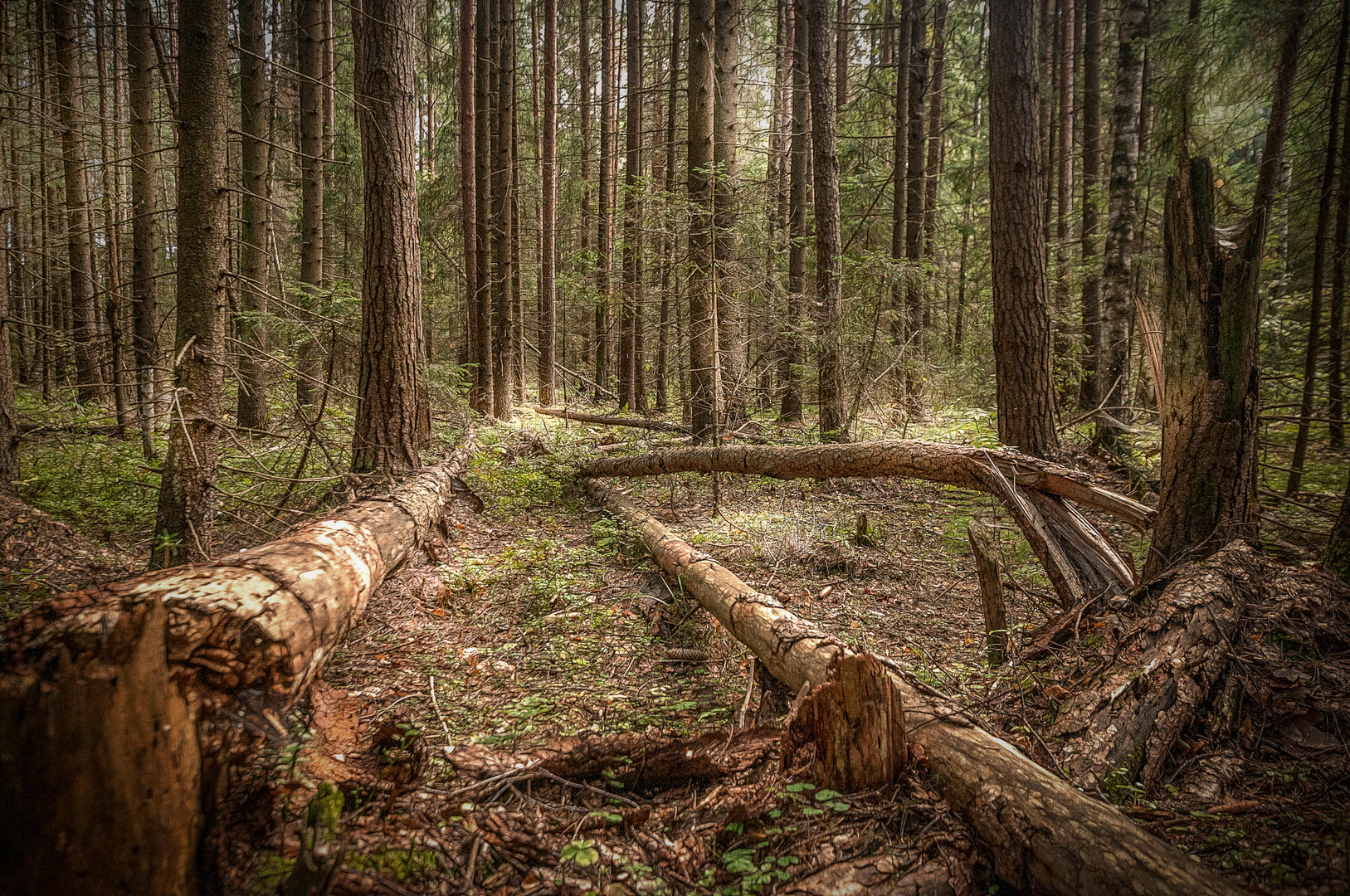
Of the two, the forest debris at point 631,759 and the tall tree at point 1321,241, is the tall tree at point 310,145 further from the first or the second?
the tall tree at point 1321,241

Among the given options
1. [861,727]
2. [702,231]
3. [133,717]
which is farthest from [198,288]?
[702,231]

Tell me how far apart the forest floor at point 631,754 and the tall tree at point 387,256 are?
1411 mm

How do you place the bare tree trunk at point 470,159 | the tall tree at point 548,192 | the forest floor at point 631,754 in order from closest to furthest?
the forest floor at point 631,754, the bare tree trunk at point 470,159, the tall tree at point 548,192

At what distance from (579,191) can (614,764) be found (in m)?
19.3

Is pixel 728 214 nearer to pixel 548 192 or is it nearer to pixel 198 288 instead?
pixel 198 288

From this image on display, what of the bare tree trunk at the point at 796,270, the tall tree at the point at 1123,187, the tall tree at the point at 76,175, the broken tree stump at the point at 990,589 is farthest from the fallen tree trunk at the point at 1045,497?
the tall tree at the point at 76,175

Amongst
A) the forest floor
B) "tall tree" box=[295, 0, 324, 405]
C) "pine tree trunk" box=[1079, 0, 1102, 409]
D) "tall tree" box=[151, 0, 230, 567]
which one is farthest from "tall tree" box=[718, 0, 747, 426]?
"pine tree trunk" box=[1079, 0, 1102, 409]

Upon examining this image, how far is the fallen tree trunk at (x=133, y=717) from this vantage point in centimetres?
160

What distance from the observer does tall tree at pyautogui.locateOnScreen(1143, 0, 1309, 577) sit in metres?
3.63

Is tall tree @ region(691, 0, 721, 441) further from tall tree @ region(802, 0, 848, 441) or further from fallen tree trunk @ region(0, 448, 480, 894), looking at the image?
fallen tree trunk @ region(0, 448, 480, 894)

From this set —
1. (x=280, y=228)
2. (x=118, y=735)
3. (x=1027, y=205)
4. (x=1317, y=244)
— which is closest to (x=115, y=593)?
(x=118, y=735)

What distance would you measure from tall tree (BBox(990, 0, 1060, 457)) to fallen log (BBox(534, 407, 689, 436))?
467 cm

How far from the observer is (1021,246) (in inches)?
282

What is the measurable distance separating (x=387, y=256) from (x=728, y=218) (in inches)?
183
